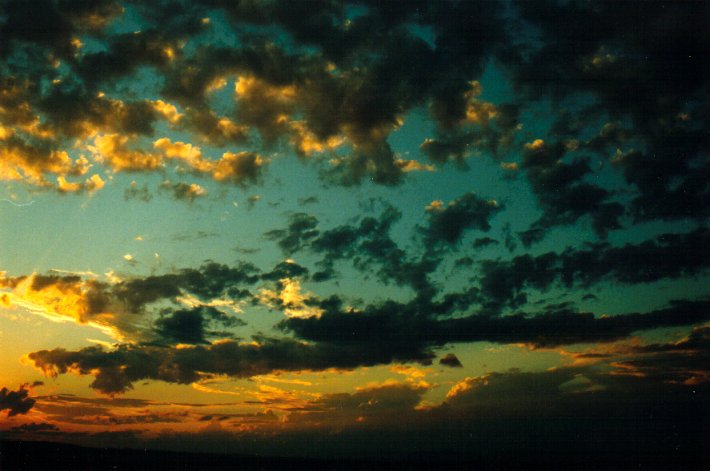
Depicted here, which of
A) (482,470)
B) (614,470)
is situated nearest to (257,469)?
(482,470)

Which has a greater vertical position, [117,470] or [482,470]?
[117,470]

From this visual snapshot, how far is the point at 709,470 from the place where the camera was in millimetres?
138000

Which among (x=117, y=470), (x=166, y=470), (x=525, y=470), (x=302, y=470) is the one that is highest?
(x=117, y=470)

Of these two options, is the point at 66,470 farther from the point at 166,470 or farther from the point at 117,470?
the point at 166,470

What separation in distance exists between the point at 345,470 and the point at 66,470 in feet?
318

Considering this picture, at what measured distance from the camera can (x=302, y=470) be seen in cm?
16012

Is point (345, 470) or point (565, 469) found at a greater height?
point (345, 470)

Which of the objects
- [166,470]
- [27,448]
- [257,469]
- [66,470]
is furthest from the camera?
[27,448]

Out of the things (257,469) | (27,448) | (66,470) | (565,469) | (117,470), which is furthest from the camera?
(27,448)

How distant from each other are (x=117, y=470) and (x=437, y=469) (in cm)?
12691

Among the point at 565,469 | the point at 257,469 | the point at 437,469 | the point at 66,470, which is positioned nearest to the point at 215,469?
the point at 257,469

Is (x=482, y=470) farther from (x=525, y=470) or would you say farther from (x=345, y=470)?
(x=345, y=470)

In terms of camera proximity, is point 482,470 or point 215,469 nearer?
point 215,469

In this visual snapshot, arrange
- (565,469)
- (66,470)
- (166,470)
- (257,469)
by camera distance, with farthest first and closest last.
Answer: (565,469) → (257,469) → (166,470) → (66,470)
